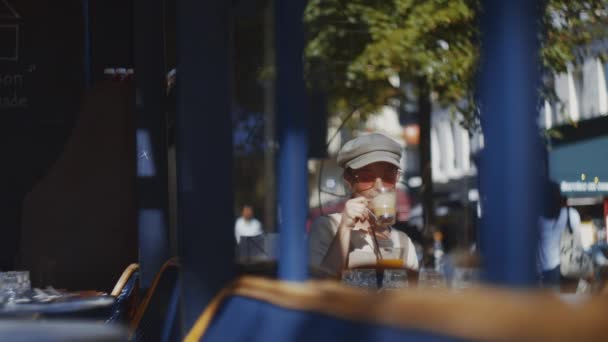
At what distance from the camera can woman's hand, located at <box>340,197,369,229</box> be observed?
386cm

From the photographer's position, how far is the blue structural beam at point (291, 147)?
2459 millimetres

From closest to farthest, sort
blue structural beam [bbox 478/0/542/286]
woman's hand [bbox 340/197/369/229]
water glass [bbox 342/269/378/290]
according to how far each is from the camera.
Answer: blue structural beam [bbox 478/0/542/286] → water glass [bbox 342/269/378/290] → woman's hand [bbox 340/197/369/229]

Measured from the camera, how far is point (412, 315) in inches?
58.6

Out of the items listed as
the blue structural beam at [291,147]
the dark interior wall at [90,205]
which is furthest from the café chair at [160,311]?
the dark interior wall at [90,205]

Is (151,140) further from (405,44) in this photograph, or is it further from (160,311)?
(405,44)

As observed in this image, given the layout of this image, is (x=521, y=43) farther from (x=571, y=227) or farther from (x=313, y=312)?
(x=571, y=227)

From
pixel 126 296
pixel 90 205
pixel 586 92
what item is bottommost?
pixel 126 296

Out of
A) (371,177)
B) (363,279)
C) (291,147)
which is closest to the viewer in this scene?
(291,147)

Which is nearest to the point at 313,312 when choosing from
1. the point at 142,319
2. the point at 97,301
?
the point at 97,301

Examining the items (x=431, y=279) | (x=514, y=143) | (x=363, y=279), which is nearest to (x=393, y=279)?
(x=363, y=279)

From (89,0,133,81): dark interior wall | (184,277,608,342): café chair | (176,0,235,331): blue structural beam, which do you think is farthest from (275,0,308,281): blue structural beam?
(89,0,133,81): dark interior wall

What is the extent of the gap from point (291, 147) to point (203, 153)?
0.94 metres

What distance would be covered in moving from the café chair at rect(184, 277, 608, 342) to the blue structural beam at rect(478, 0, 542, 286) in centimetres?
5

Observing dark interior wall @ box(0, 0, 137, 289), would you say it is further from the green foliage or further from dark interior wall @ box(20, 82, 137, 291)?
the green foliage
